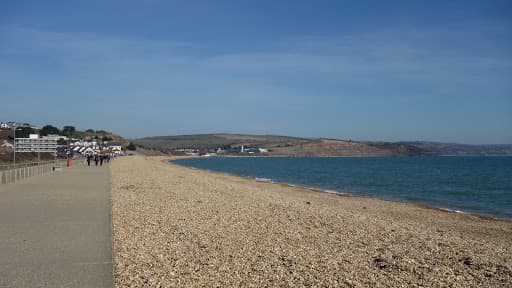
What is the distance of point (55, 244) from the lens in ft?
26.3

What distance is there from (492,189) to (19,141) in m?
33.8

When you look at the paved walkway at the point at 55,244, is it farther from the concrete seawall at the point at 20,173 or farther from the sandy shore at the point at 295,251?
the concrete seawall at the point at 20,173

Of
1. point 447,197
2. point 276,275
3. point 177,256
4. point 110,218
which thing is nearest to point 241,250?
point 177,256

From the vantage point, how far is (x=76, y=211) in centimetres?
1245

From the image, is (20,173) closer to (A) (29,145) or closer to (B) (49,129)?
(A) (29,145)

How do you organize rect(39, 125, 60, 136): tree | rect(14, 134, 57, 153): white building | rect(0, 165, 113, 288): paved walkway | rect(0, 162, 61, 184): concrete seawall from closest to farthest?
rect(0, 165, 113, 288): paved walkway, rect(0, 162, 61, 184): concrete seawall, rect(14, 134, 57, 153): white building, rect(39, 125, 60, 136): tree

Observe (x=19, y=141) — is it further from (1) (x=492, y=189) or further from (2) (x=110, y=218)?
(1) (x=492, y=189)

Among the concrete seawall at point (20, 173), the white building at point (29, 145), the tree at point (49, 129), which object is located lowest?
the concrete seawall at point (20, 173)

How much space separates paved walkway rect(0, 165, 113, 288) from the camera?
5.96 metres

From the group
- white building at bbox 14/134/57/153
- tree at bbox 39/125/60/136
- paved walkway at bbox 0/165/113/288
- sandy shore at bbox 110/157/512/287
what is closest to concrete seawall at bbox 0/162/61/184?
white building at bbox 14/134/57/153

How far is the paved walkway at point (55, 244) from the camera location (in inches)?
235

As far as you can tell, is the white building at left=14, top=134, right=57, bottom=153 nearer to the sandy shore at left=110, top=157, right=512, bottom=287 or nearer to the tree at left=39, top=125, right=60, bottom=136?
the sandy shore at left=110, top=157, right=512, bottom=287

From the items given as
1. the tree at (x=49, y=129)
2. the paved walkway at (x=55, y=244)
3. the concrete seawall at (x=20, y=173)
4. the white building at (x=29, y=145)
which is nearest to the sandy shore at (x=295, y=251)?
the paved walkway at (x=55, y=244)

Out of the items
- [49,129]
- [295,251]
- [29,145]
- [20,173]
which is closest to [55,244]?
[295,251]
